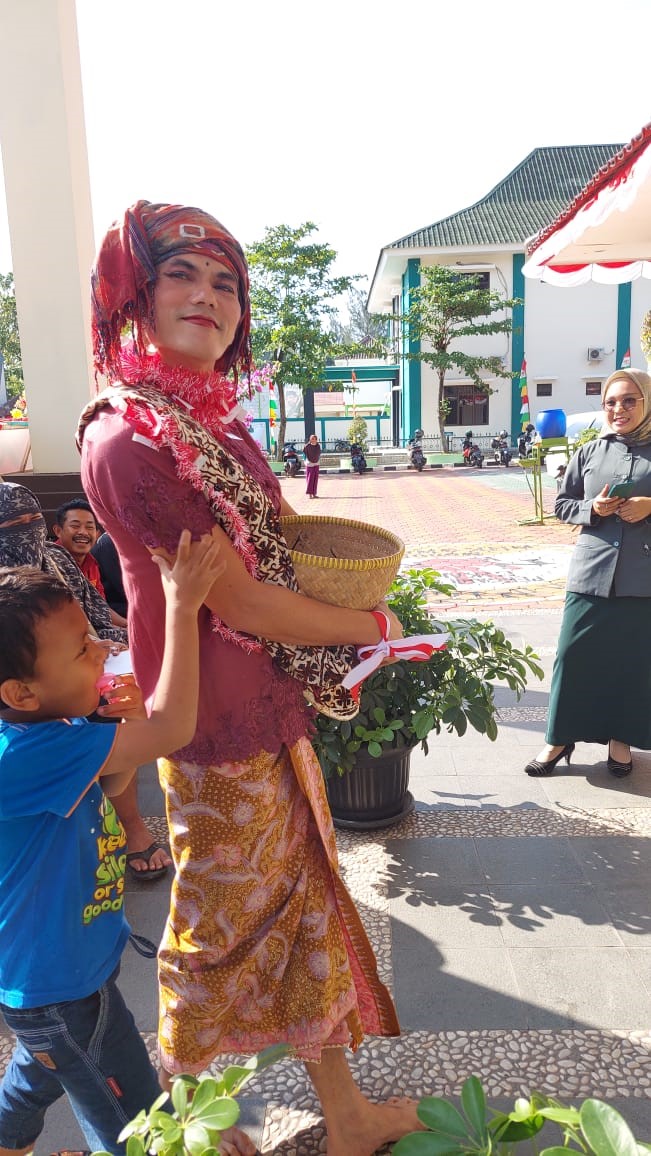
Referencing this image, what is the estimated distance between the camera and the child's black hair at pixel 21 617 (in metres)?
1.20

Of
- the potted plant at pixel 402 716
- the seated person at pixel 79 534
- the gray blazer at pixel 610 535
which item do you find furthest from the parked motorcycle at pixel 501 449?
the potted plant at pixel 402 716

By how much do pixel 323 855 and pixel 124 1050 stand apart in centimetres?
49

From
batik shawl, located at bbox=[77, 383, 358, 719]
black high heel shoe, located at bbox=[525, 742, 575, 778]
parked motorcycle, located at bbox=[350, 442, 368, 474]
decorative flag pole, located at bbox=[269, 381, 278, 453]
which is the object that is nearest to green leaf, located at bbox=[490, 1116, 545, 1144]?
batik shawl, located at bbox=[77, 383, 358, 719]

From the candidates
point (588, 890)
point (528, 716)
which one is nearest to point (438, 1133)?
point (588, 890)

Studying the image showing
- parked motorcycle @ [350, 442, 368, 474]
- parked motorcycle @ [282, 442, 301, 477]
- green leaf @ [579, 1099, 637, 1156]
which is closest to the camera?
green leaf @ [579, 1099, 637, 1156]

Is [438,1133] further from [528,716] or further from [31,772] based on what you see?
[528,716]

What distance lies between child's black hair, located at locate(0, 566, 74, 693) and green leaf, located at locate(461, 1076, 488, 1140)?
2.77ft

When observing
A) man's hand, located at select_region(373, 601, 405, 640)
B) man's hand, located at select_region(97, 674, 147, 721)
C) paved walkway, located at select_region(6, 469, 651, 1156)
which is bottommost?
paved walkway, located at select_region(6, 469, 651, 1156)

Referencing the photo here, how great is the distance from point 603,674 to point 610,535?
0.62 m

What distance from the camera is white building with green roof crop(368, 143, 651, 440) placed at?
29.5m

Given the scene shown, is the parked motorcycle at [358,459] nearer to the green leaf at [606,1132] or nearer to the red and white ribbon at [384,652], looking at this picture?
the red and white ribbon at [384,652]

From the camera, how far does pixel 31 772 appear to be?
1.22m

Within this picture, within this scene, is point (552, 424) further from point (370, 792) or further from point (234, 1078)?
point (234, 1078)

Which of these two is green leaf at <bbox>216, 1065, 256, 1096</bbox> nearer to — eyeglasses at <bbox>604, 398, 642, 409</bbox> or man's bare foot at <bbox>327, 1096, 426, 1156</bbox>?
man's bare foot at <bbox>327, 1096, 426, 1156</bbox>
